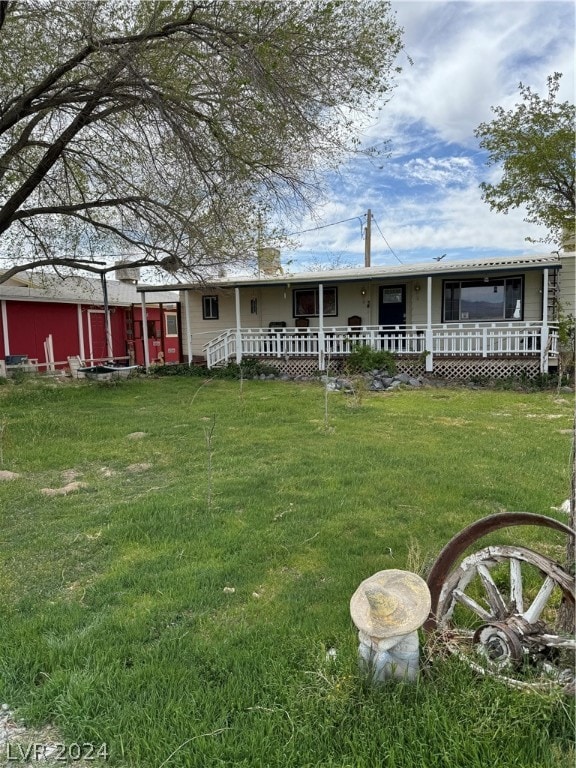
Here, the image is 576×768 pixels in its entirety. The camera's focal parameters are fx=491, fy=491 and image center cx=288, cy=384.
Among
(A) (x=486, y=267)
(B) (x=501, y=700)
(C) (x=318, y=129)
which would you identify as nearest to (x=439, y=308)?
(A) (x=486, y=267)

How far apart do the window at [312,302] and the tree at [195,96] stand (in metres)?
6.43

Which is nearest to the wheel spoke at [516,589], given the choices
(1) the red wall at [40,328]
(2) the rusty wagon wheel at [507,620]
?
(2) the rusty wagon wheel at [507,620]

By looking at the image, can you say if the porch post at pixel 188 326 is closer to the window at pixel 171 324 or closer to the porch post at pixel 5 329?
the porch post at pixel 5 329

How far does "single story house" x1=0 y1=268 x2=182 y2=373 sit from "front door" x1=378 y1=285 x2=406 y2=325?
771 cm

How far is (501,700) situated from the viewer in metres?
1.84

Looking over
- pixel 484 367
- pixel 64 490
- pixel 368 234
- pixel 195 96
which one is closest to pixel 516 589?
pixel 64 490

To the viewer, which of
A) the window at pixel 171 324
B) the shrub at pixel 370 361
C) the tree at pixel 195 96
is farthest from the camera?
the window at pixel 171 324

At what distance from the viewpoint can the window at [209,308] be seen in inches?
692

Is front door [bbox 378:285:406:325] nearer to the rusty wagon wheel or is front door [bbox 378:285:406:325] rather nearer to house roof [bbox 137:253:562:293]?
house roof [bbox 137:253:562:293]

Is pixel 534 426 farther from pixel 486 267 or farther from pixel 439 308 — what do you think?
pixel 439 308

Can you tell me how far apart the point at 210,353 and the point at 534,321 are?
30.3 feet

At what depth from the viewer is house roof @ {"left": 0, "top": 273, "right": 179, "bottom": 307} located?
53.5 ft

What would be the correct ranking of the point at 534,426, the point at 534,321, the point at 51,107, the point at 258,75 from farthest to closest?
the point at 534,321, the point at 51,107, the point at 534,426, the point at 258,75

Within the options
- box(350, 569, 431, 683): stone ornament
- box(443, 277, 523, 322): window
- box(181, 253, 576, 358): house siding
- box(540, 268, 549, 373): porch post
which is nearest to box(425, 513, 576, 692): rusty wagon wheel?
box(350, 569, 431, 683): stone ornament
